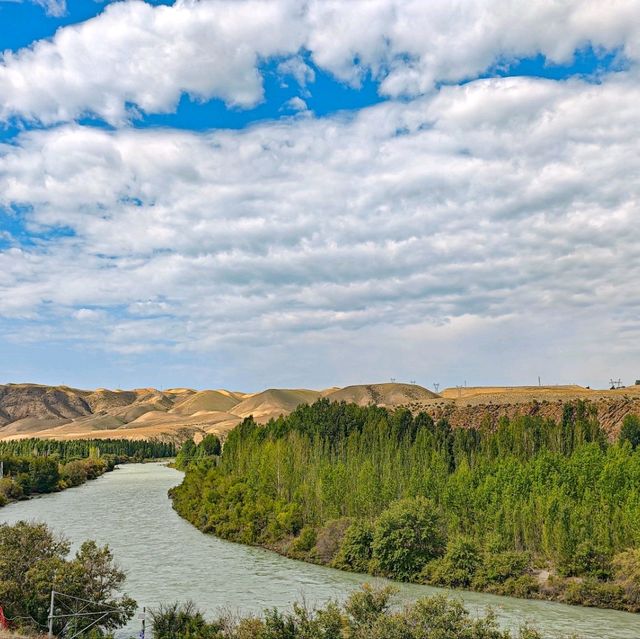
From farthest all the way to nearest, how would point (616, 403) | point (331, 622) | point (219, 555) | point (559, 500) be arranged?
point (616, 403) → point (219, 555) → point (559, 500) → point (331, 622)

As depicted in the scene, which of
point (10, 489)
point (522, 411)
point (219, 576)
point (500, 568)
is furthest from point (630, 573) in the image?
point (10, 489)

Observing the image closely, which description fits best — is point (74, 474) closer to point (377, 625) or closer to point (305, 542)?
point (305, 542)

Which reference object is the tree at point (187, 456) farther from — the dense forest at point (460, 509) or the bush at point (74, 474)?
the dense forest at point (460, 509)

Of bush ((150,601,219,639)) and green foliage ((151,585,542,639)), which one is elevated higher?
green foliage ((151,585,542,639))

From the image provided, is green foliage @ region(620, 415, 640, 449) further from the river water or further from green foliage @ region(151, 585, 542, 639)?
green foliage @ region(151, 585, 542, 639)

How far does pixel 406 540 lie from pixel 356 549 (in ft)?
16.2

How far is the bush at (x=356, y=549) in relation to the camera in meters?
55.4

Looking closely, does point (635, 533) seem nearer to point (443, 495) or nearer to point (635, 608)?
point (635, 608)

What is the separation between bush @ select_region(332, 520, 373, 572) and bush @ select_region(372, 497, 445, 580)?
1.14 meters

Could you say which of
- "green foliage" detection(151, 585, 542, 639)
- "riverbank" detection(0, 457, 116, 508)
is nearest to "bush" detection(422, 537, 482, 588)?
"green foliage" detection(151, 585, 542, 639)

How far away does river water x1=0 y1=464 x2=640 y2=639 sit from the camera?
41.9 meters

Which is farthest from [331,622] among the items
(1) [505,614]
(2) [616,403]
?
(2) [616,403]

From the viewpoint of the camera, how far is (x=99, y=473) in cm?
16238

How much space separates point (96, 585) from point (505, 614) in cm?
2542
